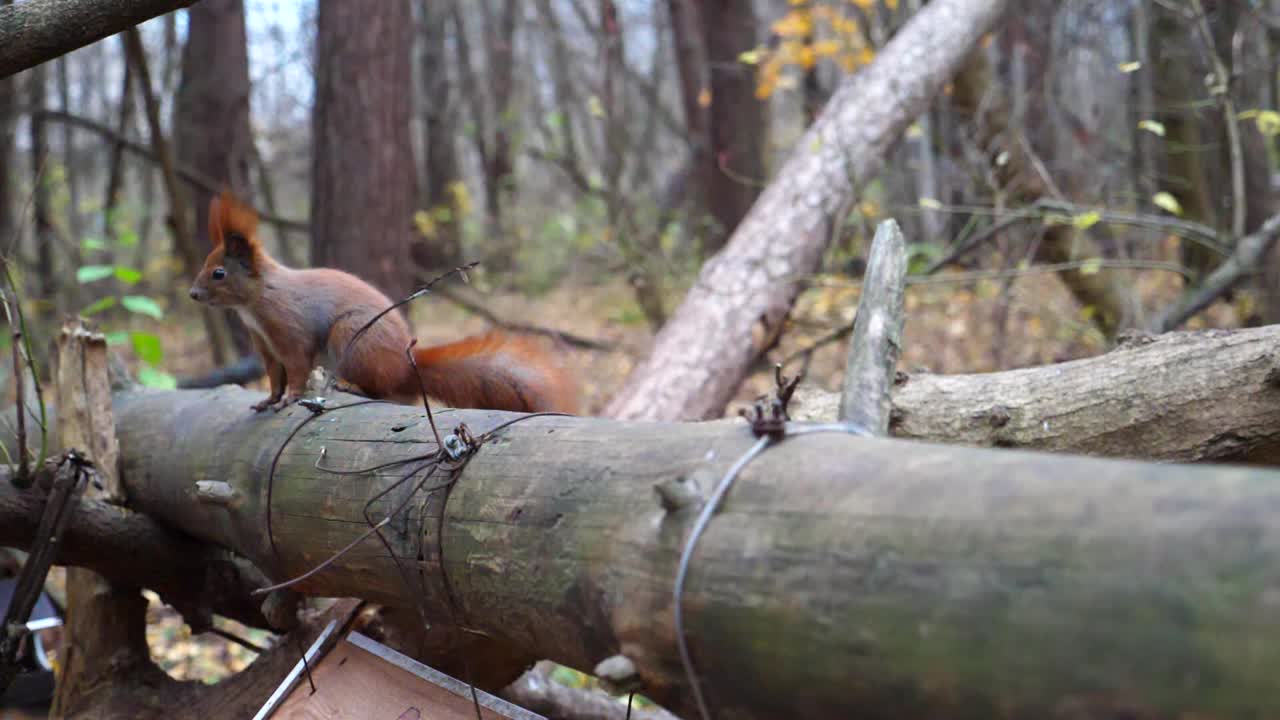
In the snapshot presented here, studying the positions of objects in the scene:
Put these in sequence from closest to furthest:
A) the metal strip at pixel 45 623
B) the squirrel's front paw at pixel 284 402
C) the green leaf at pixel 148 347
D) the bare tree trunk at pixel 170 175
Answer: the squirrel's front paw at pixel 284 402
the metal strip at pixel 45 623
the green leaf at pixel 148 347
the bare tree trunk at pixel 170 175

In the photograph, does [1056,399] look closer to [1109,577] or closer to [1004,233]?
[1109,577]

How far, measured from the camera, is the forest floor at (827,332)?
16.7 feet

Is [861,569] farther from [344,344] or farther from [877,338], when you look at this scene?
[344,344]

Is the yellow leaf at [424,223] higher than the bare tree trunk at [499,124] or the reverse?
the reverse

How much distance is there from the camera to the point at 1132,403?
2.32m

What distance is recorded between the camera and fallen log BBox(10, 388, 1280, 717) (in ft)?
3.26

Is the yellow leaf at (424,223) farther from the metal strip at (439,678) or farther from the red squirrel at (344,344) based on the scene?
the metal strip at (439,678)

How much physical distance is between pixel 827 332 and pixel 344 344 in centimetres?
468

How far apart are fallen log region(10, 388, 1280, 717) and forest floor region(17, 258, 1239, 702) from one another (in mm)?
2849

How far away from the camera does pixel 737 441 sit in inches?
59.9

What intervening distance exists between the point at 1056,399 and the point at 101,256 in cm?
1377

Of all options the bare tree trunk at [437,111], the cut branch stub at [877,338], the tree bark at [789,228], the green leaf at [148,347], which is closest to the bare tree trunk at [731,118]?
the tree bark at [789,228]

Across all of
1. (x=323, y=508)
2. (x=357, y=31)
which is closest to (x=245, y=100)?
(x=357, y=31)

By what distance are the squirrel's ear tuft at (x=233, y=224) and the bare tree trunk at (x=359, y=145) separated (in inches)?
99.2
